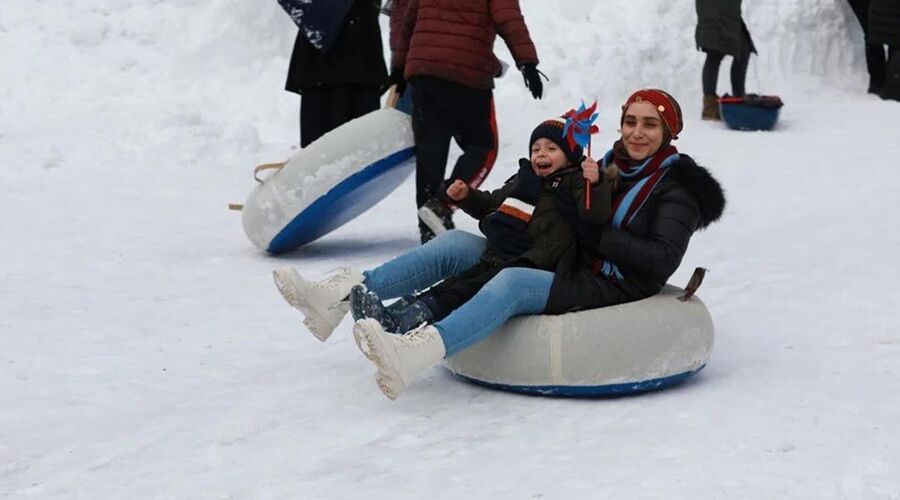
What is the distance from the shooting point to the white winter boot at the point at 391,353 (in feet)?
10.2

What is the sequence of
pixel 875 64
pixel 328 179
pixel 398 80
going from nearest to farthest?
pixel 328 179, pixel 398 80, pixel 875 64

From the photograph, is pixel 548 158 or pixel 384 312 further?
pixel 548 158

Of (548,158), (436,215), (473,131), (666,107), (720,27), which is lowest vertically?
(436,215)

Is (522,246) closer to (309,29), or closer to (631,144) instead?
(631,144)

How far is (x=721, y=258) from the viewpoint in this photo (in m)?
5.41

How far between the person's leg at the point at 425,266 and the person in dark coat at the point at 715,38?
20.2 ft

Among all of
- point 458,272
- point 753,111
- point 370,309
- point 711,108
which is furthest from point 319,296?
point 711,108

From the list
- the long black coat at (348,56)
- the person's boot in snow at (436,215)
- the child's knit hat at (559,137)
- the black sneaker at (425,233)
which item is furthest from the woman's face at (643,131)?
the long black coat at (348,56)

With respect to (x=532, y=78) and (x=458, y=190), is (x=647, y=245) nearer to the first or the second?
(x=458, y=190)

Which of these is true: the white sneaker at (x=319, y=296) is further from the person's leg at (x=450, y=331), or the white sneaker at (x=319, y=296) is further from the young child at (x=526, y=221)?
the person's leg at (x=450, y=331)

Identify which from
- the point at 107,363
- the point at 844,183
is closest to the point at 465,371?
the point at 107,363

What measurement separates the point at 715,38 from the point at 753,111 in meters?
0.72

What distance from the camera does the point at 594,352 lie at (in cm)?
337

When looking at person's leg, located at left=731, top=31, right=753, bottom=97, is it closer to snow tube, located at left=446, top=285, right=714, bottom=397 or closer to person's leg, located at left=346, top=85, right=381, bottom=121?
person's leg, located at left=346, top=85, right=381, bottom=121
